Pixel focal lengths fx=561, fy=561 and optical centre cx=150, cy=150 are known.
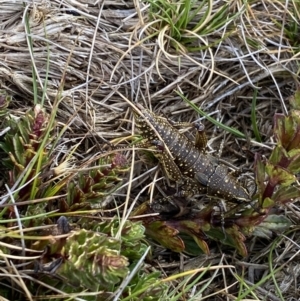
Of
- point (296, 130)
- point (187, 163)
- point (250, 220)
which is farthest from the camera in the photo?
point (187, 163)

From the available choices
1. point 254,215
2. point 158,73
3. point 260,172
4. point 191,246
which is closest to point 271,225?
point 254,215

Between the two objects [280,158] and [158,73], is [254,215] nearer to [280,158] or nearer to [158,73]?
[280,158]

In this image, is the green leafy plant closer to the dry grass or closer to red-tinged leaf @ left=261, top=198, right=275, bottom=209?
red-tinged leaf @ left=261, top=198, right=275, bottom=209

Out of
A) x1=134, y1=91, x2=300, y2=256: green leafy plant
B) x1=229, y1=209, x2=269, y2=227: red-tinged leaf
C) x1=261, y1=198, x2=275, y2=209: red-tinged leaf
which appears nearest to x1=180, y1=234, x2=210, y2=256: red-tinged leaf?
x1=134, y1=91, x2=300, y2=256: green leafy plant

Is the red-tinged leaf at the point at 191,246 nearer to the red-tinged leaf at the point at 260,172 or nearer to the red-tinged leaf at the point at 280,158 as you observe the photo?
the red-tinged leaf at the point at 260,172

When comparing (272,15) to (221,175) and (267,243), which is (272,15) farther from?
(267,243)

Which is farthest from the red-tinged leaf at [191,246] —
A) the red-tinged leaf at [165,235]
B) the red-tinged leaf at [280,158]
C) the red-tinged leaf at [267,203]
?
the red-tinged leaf at [280,158]
